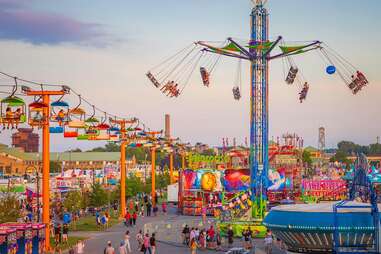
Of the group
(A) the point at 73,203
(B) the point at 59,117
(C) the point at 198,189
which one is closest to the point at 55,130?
(B) the point at 59,117

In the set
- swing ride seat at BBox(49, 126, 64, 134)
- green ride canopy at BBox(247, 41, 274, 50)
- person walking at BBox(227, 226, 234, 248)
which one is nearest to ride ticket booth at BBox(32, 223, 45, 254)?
swing ride seat at BBox(49, 126, 64, 134)

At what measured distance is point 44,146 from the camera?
38.3 metres

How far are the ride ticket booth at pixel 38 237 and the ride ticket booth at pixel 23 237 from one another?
493 millimetres

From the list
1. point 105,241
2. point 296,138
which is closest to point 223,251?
point 105,241

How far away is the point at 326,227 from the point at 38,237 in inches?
541

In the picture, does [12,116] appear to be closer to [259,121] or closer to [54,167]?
[259,121]

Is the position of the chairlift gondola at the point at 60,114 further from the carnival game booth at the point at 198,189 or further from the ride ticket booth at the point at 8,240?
the carnival game booth at the point at 198,189

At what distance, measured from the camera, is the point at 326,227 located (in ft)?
89.0

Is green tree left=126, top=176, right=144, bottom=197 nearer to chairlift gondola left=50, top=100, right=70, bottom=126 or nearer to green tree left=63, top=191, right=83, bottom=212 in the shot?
green tree left=63, top=191, right=83, bottom=212

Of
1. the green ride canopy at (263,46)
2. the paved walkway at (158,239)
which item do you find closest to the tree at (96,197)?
the paved walkway at (158,239)

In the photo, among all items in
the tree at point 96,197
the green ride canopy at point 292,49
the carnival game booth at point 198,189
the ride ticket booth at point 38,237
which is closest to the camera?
the ride ticket booth at point 38,237

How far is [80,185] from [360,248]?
206 feet

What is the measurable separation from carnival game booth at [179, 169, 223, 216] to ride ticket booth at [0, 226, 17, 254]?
41.6m

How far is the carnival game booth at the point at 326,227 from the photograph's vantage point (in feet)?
88.9
